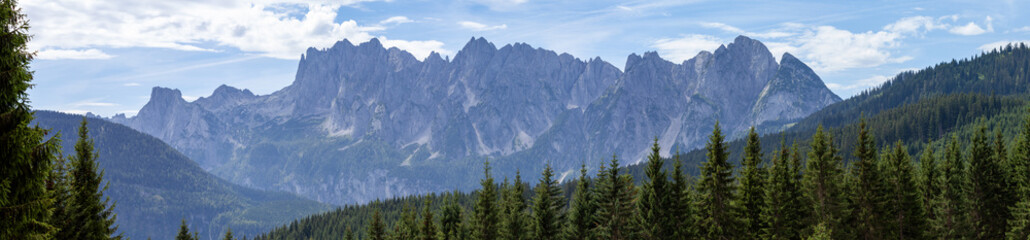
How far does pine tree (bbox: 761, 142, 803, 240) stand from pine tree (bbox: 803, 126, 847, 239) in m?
1.64

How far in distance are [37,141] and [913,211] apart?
6038cm

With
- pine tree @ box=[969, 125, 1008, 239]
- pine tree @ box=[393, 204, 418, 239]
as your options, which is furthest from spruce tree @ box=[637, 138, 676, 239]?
pine tree @ box=[969, 125, 1008, 239]

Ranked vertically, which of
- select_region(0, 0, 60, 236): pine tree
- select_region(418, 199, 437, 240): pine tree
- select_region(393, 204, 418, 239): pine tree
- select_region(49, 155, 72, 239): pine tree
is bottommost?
select_region(393, 204, 418, 239): pine tree

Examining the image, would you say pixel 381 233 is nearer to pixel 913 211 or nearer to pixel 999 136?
pixel 913 211

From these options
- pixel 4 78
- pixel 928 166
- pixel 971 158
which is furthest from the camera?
pixel 928 166

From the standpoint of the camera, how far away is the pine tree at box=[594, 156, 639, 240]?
46.4 meters

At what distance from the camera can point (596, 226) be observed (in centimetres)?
4900

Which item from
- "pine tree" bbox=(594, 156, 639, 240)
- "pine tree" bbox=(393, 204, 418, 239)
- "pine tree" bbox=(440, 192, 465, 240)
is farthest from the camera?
"pine tree" bbox=(393, 204, 418, 239)

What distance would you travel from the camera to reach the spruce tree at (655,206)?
4328 centimetres

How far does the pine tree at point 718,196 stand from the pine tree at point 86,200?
3469 centimetres

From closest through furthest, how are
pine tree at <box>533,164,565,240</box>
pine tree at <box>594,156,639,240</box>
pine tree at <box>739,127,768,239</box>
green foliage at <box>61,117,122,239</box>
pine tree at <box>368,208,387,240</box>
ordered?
green foliage at <box>61,117,122,239</box>
pine tree at <box>739,127,768,239</box>
pine tree at <box>594,156,639,240</box>
pine tree at <box>533,164,565,240</box>
pine tree at <box>368,208,387,240</box>

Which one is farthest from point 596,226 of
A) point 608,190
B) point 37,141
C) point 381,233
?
point 37,141

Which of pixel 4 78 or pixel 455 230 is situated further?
pixel 455 230

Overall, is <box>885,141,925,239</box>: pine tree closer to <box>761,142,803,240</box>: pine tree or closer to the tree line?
the tree line
